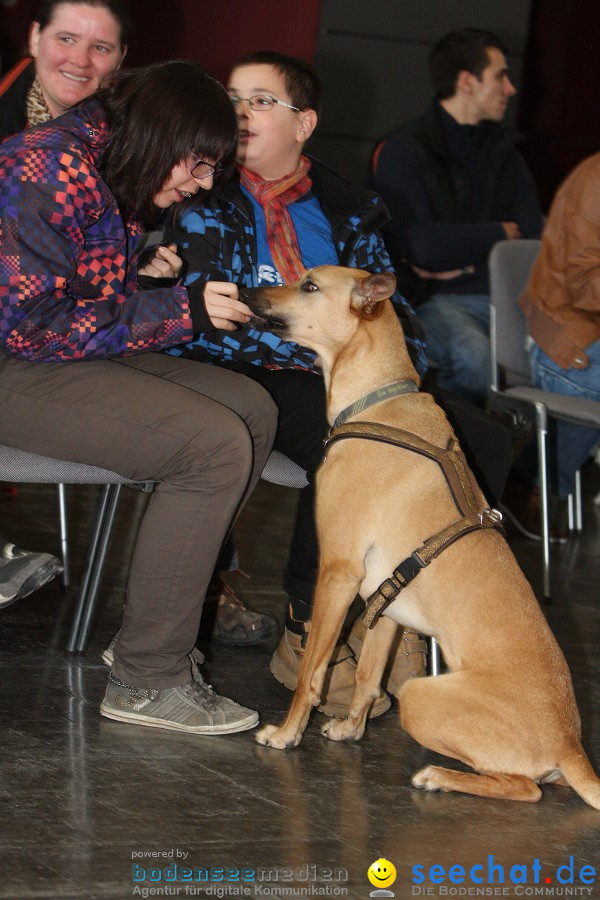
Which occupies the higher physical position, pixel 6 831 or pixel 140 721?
pixel 6 831

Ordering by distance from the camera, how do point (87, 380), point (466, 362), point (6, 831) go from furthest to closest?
point (466, 362) < point (87, 380) < point (6, 831)

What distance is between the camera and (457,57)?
5.00 meters

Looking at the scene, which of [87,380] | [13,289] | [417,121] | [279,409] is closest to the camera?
[13,289]

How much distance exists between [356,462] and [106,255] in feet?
2.50

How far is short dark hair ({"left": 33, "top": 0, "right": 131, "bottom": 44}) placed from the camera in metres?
3.08

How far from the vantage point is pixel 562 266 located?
3979 mm

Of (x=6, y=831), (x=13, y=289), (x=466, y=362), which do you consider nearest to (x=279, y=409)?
(x=13, y=289)

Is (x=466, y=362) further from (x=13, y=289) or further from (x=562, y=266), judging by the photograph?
(x=13, y=289)

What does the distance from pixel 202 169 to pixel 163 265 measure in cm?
37

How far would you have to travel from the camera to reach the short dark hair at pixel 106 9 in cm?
308

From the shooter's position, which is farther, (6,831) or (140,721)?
(140,721)

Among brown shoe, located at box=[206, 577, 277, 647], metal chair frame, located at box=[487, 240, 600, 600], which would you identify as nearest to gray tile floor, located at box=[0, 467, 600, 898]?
brown shoe, located at box=[206, 577, 277, 647]

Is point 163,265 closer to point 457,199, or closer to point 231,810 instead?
point 231,810

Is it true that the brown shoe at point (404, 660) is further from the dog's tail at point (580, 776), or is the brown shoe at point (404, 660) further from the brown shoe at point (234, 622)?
the dog's tail at point (580, 776)
